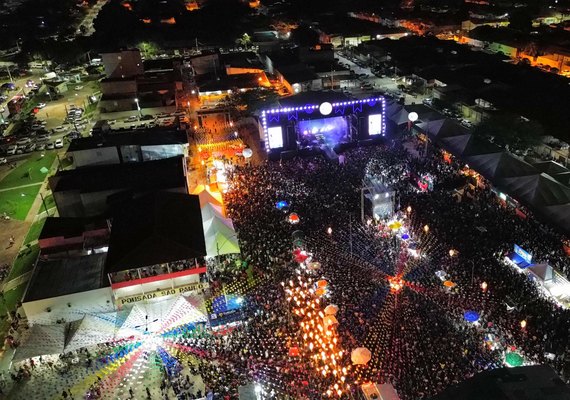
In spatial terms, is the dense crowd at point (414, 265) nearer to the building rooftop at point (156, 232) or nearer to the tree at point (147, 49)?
the building rooftop at point (156, 232)

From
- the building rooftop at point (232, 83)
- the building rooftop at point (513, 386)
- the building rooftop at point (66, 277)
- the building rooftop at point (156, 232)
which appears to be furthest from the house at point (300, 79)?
the building rooftop at point (513, 386)

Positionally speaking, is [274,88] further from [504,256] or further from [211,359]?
[211,359]

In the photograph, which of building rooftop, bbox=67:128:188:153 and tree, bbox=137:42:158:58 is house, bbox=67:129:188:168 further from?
tree, bbox=137:42:158:58

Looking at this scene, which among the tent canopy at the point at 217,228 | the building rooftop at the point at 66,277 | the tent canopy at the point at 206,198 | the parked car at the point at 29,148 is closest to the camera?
the building rooftop at the point at 66,277

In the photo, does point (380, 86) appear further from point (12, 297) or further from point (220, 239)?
point (12, 297)

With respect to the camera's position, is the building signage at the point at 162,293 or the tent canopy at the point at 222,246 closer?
the building signage at the point at 162,293

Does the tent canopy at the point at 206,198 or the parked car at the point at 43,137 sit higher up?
the tent canopy at the point at 206,198
